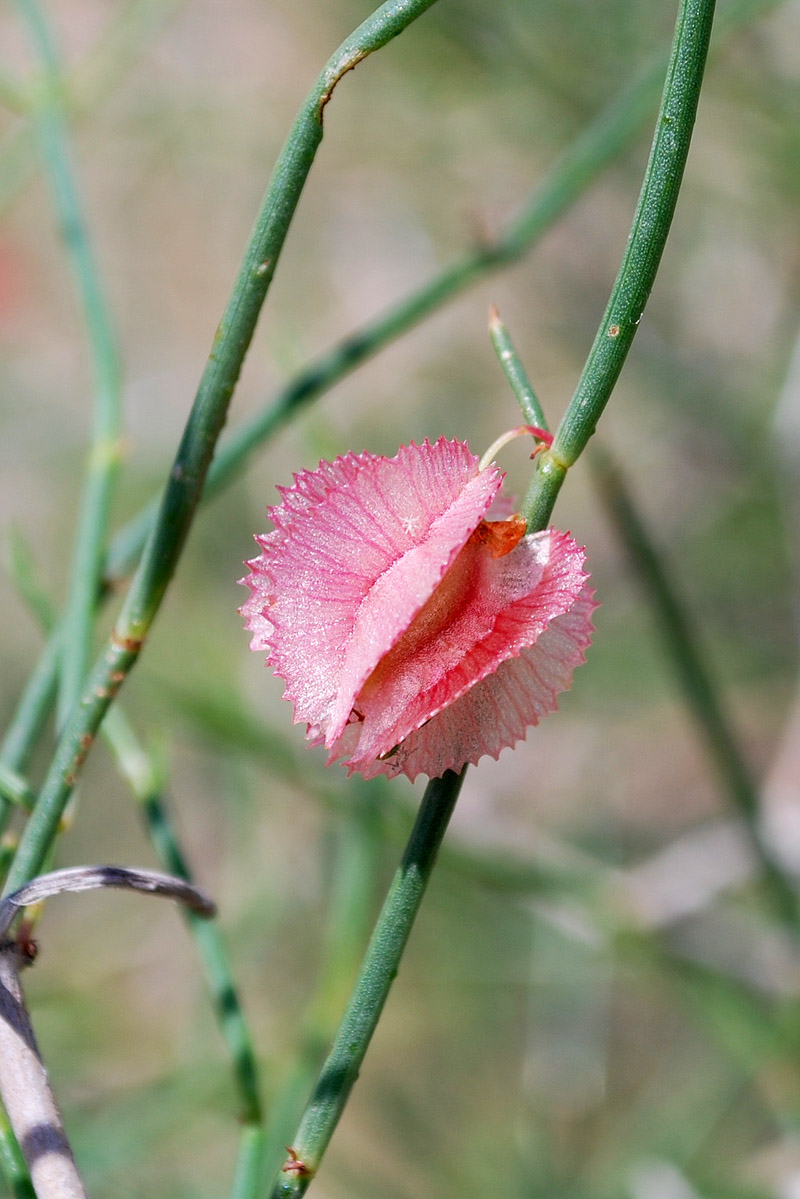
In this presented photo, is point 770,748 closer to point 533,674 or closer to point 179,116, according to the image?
point 179,116

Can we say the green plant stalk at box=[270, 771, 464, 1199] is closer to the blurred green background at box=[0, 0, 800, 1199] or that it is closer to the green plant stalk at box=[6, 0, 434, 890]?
the green plant stalk at box=[6, 0, 434, 890]

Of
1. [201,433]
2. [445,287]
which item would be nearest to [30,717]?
[201,433]

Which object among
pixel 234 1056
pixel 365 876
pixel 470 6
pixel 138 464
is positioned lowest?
pixel 234 1056

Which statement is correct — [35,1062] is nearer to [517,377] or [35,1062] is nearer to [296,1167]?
[296,1167]

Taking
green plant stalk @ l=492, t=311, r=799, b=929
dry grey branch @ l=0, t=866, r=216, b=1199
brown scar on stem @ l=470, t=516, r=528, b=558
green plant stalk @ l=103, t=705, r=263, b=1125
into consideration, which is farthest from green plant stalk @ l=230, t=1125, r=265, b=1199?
green plant stalk @ l=492, t=311, r=799, b=929

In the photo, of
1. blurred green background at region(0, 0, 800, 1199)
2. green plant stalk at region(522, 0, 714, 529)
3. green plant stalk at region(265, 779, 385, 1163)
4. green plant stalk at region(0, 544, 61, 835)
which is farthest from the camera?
blurred green background at region(0, 0, 800, 1199)

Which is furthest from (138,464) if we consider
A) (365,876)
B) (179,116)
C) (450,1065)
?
(365,876)
